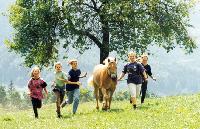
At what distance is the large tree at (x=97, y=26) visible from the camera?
165 feet

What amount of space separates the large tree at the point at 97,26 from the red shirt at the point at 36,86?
1050 inches

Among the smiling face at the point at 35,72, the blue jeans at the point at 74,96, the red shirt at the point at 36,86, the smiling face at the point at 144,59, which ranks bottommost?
the blue jeans at the point at 74,96

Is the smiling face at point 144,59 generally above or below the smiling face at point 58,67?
above

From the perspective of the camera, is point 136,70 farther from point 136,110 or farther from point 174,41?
point 174,41

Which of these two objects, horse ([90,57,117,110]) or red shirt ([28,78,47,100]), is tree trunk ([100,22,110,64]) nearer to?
horse ([90,57,117,110])

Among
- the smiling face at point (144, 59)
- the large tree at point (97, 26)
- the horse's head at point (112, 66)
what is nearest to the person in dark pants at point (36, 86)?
the horse's head at point (112, 66)

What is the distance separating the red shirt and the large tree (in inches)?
1050

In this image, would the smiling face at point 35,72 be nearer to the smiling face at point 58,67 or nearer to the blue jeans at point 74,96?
the smiling face at point 58,67

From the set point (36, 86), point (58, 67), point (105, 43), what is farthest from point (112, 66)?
point (105, 43)

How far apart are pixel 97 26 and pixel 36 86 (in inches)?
1202

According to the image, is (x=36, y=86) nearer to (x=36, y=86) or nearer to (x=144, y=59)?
(x=36, y=86)

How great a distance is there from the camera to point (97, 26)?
53.2 m

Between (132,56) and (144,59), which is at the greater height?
(132,56)

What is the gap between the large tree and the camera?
1983 inches
